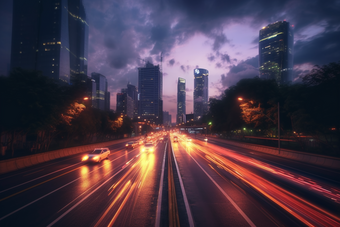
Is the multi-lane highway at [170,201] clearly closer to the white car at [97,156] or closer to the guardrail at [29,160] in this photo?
the guardrail at [29,160]

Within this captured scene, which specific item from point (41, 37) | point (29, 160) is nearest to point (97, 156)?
point (29, 160)

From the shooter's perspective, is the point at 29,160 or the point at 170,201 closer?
the point at 170,201

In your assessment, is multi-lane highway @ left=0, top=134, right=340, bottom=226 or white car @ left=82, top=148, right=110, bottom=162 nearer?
multi-lane highway @ left=0, top=134, right=340, bottom=226

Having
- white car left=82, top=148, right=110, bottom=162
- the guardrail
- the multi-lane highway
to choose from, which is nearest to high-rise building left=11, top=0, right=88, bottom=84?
the guardrail

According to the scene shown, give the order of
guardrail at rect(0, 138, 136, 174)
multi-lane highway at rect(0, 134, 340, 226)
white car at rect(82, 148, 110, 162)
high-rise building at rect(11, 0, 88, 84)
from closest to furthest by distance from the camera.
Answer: multi-lane highway at rect(0, 134, 340, 226) < guardrail at rect(0, 138, 136, 174) < white car at rect(82, 148, 110, 162) < high-rise building at rect(11, 0, 88, 84)

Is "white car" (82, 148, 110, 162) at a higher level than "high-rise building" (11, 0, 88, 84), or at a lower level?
lower

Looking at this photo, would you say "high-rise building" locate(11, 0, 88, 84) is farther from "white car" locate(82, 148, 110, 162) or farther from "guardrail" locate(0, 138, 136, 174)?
"white car" locate(82, 148, 110, 162)

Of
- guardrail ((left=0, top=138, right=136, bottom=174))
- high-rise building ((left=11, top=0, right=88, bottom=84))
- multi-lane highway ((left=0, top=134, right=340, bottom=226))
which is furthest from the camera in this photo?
high-rise building ((left=11, top=0, right=88, bottom=84))

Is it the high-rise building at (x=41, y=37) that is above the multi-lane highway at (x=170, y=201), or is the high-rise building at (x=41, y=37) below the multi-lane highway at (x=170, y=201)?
above

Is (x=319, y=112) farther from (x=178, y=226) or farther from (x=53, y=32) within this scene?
(x=53, y=32)

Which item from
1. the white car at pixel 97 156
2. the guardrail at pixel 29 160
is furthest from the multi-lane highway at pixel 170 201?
the white car at pixel 97 156

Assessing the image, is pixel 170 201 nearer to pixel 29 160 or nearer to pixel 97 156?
pixel 97 156

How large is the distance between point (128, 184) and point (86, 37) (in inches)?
7841

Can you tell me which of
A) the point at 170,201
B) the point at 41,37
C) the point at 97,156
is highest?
the point at 41,37
